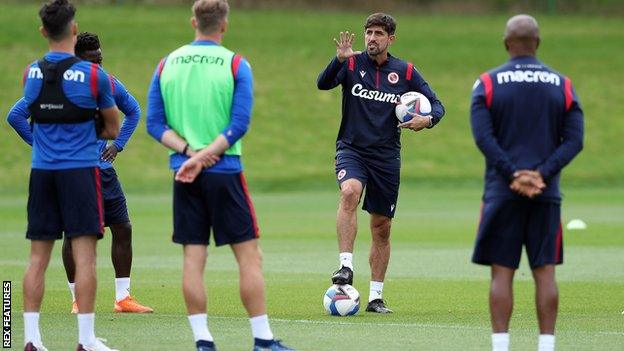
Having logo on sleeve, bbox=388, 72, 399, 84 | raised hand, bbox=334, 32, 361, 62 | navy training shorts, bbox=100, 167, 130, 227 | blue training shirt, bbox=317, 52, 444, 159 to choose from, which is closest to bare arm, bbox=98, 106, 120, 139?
navy training shorts, bbox=100, 167, 130, 227

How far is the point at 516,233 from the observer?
9.12 meters

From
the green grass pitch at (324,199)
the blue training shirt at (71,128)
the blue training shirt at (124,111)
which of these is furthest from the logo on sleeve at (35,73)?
the blue training shirt at (124,111)

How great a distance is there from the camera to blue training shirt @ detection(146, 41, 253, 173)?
947 centimetres

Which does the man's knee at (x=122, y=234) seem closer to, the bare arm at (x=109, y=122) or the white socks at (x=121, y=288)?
the white socks at (x=121, y=288)

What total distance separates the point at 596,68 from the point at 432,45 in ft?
19.9

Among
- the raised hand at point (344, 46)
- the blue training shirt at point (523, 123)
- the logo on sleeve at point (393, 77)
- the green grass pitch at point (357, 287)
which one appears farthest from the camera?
the logo on sleeve at point (393, 77)

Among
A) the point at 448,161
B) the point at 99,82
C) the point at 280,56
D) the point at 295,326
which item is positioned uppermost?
the point at 280,56

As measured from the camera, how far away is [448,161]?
3988cm

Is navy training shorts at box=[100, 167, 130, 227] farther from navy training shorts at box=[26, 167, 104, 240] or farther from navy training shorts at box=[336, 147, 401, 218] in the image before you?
navy training shorts at box=[26, 167, 104, 240]

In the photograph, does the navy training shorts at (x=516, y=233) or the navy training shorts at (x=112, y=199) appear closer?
the navy training shorts at (x=516, y=233)

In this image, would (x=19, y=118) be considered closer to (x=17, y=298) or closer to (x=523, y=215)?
(x=17, y=298)

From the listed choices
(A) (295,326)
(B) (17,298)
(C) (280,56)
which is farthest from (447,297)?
→ (C) (280,56)

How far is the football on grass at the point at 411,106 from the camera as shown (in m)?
13.3

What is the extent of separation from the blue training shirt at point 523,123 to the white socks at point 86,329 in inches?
115
